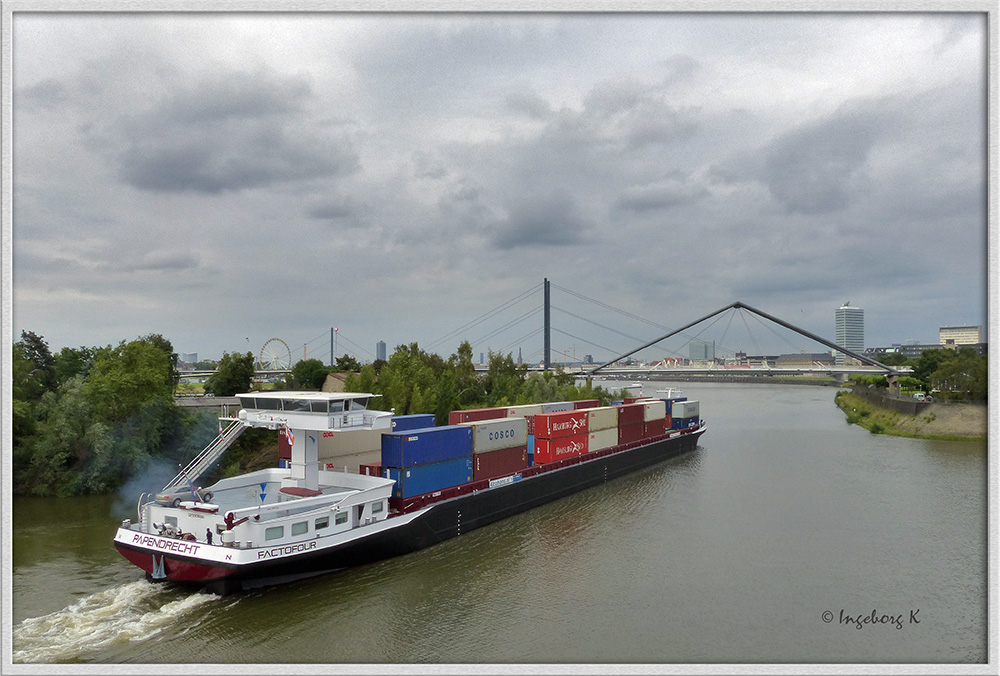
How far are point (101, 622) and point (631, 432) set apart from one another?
26082mm

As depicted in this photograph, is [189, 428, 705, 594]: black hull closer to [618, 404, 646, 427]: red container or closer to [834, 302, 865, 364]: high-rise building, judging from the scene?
[618, 404, 646, 427]: red container

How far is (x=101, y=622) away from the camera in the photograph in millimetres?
13445

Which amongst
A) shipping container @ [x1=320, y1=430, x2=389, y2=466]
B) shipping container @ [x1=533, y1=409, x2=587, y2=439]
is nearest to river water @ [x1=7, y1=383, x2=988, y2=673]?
shipping container @ [x1=533, y1=409, x2=587, y2=439]

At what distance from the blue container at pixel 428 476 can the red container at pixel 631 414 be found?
45.6 feet

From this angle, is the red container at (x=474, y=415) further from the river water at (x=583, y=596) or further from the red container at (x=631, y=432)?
the red container at (x=631, y=432)

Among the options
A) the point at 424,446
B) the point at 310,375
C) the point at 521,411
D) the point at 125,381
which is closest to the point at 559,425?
the point at 521,411

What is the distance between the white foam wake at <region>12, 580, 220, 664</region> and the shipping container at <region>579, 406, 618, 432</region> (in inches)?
742

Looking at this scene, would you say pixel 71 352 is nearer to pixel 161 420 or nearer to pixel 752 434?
pixel 161 420

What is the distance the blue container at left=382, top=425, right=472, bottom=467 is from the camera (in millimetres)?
18969

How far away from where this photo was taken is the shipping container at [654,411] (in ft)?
120

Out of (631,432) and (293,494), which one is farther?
(631,432)

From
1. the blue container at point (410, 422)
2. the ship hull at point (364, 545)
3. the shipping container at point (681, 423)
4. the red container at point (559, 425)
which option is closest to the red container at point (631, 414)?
the red container at point (559, 425)

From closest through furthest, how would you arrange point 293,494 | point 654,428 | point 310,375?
point 293,494, point 654,428, point 310,375

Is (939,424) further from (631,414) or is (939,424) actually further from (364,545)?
(364,545)
